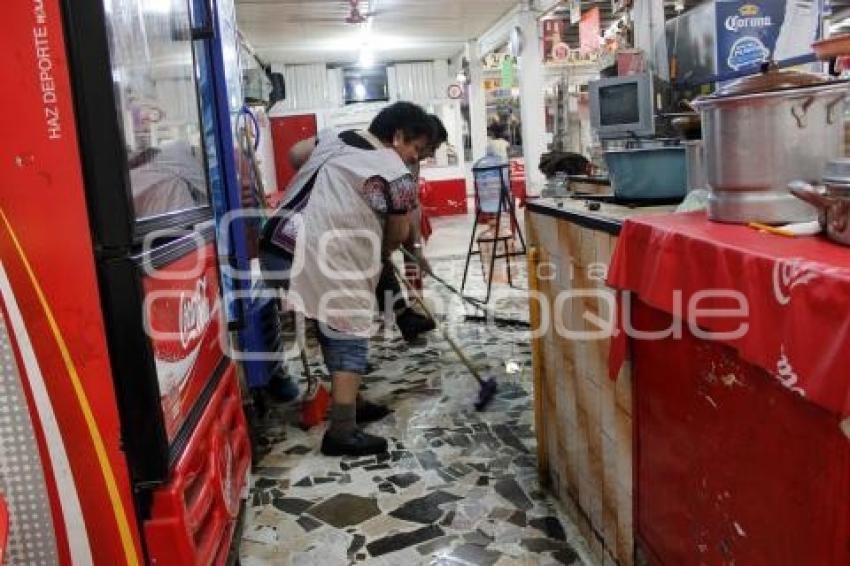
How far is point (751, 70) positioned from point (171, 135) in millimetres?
3359

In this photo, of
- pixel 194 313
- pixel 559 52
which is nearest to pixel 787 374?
pixel 194 313

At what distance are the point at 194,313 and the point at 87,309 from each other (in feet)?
1.57

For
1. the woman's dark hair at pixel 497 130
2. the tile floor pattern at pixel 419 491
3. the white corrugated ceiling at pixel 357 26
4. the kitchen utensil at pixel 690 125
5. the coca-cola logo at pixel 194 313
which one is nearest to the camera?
the coca-cola logo at pixel 194 313

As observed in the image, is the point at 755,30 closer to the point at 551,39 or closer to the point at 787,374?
the point at 787,374

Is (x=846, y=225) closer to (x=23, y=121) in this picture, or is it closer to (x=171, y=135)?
(x=23, y=121)

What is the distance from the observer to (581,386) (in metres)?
2.27

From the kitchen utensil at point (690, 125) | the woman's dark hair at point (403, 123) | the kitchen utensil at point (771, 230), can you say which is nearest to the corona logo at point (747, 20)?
the woman's dark hair at point (403, 123)

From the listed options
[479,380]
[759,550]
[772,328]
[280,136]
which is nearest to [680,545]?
[759,550]

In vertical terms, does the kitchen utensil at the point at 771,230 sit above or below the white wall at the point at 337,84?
below

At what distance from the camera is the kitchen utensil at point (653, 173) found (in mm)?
2074

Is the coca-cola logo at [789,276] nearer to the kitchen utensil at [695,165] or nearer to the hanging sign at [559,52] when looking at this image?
the kitchen utensil at [695,165]

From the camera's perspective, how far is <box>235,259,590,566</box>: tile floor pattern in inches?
96.3

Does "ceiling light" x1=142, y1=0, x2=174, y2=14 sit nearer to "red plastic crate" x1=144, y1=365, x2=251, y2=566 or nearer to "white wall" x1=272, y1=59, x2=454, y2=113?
"red plastic crate" x1=144, y1=365, x2=251, y2=566

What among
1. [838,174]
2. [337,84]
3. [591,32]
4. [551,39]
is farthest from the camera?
[337,84]
